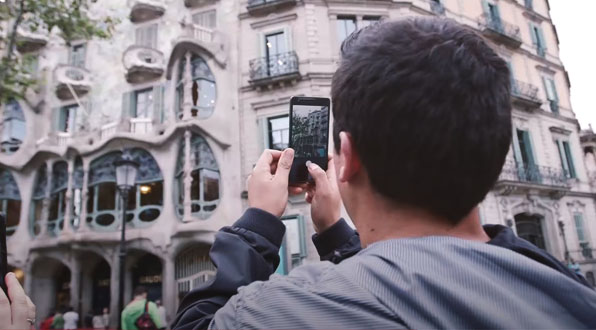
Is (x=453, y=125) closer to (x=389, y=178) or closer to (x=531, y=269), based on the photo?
(x=389, y=178)

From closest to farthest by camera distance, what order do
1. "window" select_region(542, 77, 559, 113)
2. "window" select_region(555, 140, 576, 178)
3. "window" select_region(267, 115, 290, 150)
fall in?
"window" select_region(267, 115, 290, 150) → "window" select_region(555, 140, 576, 178) → "window" select_region(542, 77, 559, 113)

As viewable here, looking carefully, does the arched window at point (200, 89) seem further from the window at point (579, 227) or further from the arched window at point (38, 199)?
the window at point (579, 227)

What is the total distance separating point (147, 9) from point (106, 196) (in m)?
8.81

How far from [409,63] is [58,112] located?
21.8m

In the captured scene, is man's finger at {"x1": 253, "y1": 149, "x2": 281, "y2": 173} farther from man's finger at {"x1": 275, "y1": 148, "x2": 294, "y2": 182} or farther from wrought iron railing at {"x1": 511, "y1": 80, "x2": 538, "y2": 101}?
wrought iron railing at {"x1": 511, "y1": 80, "x2": 538, "y2": 101}

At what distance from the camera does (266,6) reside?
15.7 metres

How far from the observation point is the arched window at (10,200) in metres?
18.1

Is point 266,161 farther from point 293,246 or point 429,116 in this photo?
point 293,246

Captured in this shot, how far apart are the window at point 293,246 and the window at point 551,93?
16276 millimetres

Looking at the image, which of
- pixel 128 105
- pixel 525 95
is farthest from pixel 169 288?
pixel 525 95

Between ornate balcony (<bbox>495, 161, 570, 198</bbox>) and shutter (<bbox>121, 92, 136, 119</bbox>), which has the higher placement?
shutter (<bbox>121, 92, 136, 119</bbox>)

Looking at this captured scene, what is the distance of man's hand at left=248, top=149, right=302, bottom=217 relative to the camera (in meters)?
1.35

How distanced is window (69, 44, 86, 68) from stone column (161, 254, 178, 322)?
11.6m

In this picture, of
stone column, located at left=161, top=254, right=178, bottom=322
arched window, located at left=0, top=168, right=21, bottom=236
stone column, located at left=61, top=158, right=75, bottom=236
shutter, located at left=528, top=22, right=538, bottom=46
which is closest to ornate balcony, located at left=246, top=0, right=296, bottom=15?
stone column, located at left=61, top=158, right=75, bottom=236
